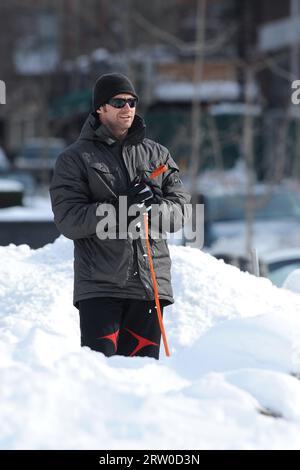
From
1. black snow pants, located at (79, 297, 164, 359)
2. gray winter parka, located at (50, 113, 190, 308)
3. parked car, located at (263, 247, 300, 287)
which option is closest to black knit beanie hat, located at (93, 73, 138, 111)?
gray winter parka, located at (50, 113, 190, 308)

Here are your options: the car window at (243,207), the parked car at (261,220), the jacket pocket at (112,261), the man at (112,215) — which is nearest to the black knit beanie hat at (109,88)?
the man at (112,215)

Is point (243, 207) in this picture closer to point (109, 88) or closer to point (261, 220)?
point (261, 220)

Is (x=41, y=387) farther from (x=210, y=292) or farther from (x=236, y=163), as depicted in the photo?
(x=236, y=163)

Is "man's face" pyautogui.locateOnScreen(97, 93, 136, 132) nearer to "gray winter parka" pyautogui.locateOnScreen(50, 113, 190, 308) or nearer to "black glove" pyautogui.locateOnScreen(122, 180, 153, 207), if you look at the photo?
"gray winter parka" pyautogui.locateOnScreen(50, 113, 190, 308)

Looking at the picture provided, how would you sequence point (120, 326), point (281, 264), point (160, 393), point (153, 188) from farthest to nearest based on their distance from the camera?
point (281, 264), point (120, 326), point (153, 188), point (160, 393)

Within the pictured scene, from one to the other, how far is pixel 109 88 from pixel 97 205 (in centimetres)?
57

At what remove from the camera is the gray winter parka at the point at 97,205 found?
17.1 feet

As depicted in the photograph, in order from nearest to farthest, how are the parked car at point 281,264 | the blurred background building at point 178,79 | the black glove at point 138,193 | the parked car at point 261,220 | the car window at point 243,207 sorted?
the black glove at point 138,193, the parked car at point 281,264, the parked car at point 261,220, the car window at point 243,207, the blurred background building at point 178,79

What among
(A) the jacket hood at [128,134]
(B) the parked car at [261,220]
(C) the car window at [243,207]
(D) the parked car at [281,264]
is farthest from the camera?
(C) the car window at [243,207]

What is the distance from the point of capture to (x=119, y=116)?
5.26 meters

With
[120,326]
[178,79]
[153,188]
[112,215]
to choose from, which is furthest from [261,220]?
[178,79]

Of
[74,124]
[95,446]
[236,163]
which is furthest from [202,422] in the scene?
[74,124]

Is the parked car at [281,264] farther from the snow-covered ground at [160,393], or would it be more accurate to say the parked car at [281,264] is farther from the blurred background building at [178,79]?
the blurred background building at [178,79]

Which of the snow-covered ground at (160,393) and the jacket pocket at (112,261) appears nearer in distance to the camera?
the snow-covered ground at (160,393)
